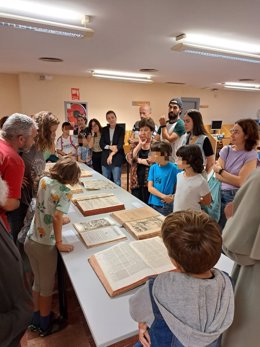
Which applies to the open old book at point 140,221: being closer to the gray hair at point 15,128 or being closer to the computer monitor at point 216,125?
the gray hair at point 15,128

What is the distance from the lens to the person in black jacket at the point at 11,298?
69 cm

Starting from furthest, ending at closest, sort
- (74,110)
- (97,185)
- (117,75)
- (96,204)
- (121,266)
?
1. (74,110)
2. (117,75)
3. (97,185)
4. (96,204)
5. (121,266)

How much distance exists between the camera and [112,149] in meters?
3.55

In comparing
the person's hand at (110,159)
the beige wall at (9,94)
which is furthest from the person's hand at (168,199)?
the beige wall at (9,94)

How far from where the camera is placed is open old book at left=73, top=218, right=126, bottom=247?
4.40 ft

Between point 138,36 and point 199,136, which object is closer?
point 199,136

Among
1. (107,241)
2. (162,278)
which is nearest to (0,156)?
(107,241)

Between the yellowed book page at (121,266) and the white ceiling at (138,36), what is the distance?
6.39ft

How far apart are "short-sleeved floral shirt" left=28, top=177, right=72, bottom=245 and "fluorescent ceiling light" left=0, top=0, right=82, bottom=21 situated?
5.50 ft

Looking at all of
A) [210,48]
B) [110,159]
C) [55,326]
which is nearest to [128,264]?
[55,326]

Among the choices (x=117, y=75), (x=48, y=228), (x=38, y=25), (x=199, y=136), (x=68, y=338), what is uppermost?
(x=117, y=75)

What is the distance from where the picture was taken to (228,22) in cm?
230

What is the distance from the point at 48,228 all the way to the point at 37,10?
202 cm

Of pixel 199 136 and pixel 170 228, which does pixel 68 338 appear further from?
pixel 199 136
